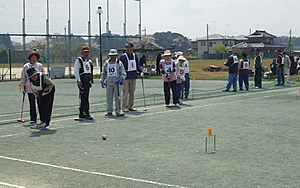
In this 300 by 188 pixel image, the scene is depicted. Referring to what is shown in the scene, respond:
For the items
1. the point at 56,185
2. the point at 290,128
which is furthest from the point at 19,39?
the point at 56,185

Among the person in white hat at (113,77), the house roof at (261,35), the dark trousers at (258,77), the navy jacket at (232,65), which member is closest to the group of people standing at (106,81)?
the person in white hat at (113,77)

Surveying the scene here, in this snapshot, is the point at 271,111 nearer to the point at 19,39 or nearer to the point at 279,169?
the point at 279,169

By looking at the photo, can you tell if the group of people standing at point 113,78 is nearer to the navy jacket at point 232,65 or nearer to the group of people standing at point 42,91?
the group of people standing at point 42,91

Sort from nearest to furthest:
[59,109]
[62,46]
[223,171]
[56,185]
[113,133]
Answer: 1. [56,185]
2. [223,171]
3. [113,133]
4. [59,109]
5. [62,46]

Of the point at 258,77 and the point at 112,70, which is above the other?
the point at 112,70

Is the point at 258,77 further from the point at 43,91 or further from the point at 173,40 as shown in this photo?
the point at 173,40

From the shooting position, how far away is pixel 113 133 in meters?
10.1

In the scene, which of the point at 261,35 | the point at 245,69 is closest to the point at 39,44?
the point at 245,69

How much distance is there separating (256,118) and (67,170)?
23.2 ft

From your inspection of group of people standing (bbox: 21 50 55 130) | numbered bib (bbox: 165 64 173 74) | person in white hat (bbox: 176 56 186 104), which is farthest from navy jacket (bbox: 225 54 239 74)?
group of people standing (bbox: 21 50 55 130)

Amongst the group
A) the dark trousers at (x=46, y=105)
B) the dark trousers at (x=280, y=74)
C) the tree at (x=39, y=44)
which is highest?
the tree at (x=39, y=44)

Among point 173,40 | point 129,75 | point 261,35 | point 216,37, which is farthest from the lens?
point 173,40

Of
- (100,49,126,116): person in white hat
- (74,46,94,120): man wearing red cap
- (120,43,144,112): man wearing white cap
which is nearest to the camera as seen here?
(74,46,94,120): man wearing red cap

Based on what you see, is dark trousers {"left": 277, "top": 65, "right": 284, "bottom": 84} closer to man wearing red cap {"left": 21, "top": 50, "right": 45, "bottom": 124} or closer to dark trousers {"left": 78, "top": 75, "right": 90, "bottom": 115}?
dark trousers {"left": 78, "top": 75, "right": 90, "bottom": 115}
